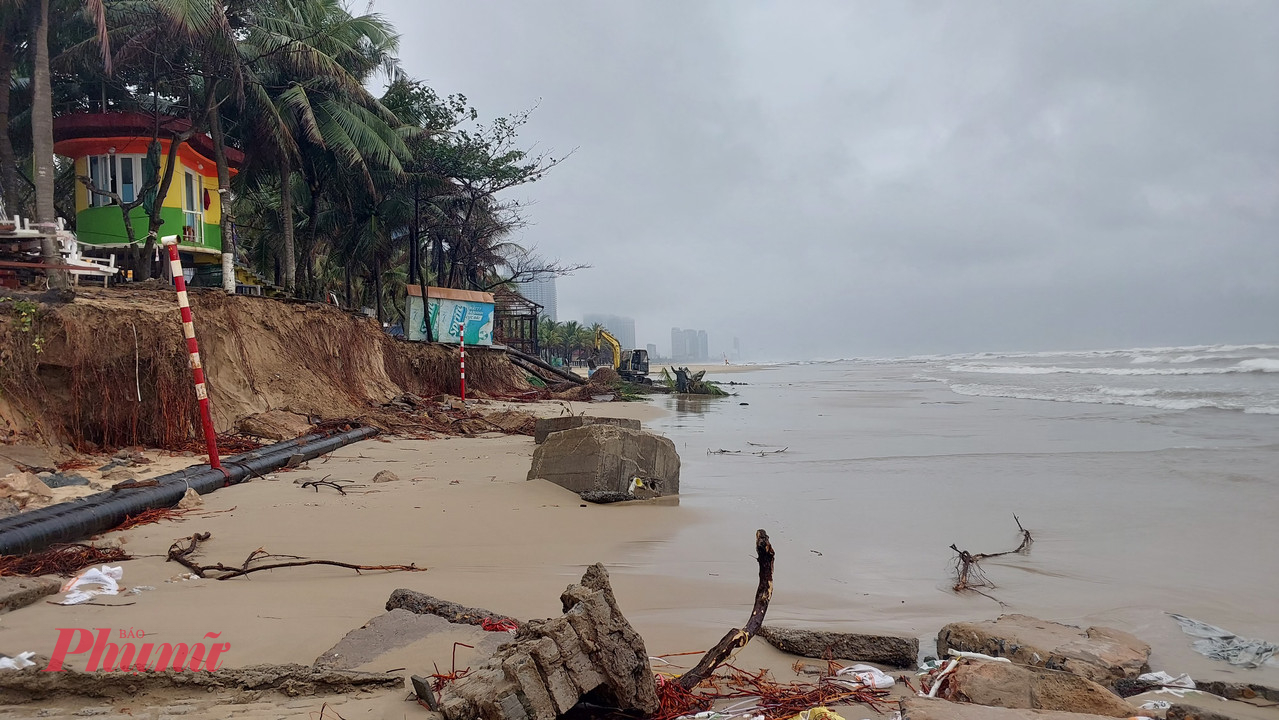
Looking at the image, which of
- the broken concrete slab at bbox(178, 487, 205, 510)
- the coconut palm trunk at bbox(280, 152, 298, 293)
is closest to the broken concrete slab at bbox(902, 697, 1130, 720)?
the broken concrete slab at bbox(178, 487, 205, 510)

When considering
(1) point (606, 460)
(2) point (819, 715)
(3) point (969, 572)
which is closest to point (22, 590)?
(2) point (819, 715)

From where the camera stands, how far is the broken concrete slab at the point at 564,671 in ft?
6.88

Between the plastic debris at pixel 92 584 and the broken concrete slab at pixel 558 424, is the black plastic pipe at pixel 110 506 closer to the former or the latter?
the plastic debris at pixel 92 584

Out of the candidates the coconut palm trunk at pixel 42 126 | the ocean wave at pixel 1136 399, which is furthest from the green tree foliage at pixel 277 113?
the ocean wave at pixel 1136 399

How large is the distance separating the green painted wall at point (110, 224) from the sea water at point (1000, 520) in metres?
14.1

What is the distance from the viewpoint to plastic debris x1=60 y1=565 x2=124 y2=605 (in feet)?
11.4

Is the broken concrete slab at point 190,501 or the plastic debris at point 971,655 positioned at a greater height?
the broken concrete slab at point 190,501

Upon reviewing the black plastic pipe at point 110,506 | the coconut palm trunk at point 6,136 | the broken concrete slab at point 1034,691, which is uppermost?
the coconut palm trunk at point 6,136

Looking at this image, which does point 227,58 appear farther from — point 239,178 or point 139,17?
point 239,178

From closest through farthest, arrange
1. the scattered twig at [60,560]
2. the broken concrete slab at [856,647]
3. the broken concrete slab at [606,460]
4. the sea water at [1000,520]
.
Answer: the broken concrete slab at [856,647], the scattered twig at [60,560], the sea water at [1000,520], the broken concrete slab at [606,460]

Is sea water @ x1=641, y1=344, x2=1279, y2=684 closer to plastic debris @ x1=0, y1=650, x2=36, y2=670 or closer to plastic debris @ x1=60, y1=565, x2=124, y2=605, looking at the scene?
plastic debris @ x1=0, y1=650, x2=36, y2=670

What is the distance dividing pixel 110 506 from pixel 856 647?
5118mm

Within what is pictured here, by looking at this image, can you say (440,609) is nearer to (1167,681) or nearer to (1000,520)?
(1167,681)

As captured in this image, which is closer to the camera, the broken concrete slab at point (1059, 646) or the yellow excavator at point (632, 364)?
the broken concrete slab at point (1059, 646)
